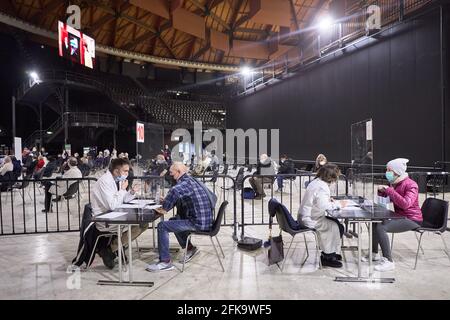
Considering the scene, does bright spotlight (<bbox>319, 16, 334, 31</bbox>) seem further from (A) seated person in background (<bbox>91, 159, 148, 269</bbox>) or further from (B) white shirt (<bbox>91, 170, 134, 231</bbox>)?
(B) white shirt (<bbox>91, 170, 134, 231</bbox>)

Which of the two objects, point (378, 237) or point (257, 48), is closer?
point (378, 237)

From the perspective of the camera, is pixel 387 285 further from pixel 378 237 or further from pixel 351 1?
pixel 351 1

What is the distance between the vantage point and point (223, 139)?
27281mm

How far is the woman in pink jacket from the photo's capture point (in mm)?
3990

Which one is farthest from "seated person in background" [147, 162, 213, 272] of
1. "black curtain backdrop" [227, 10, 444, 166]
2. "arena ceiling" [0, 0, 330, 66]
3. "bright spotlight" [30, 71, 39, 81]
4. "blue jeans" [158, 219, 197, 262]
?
"bright spotlight" [30, 71, 39, 81]

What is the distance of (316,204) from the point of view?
12.9 feet

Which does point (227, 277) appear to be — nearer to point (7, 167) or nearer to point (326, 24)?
point (7, 167)

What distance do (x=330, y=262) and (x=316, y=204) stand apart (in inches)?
28.8

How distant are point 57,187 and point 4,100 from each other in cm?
1907

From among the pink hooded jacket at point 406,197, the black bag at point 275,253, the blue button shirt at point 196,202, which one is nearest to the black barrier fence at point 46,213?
the blue button shirt at point 196,202

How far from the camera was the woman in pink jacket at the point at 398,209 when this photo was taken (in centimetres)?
399

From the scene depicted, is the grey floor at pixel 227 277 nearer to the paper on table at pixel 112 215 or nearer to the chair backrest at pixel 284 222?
the chair backrest at pixel 284 222

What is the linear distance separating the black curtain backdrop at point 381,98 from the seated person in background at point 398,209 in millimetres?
6569
